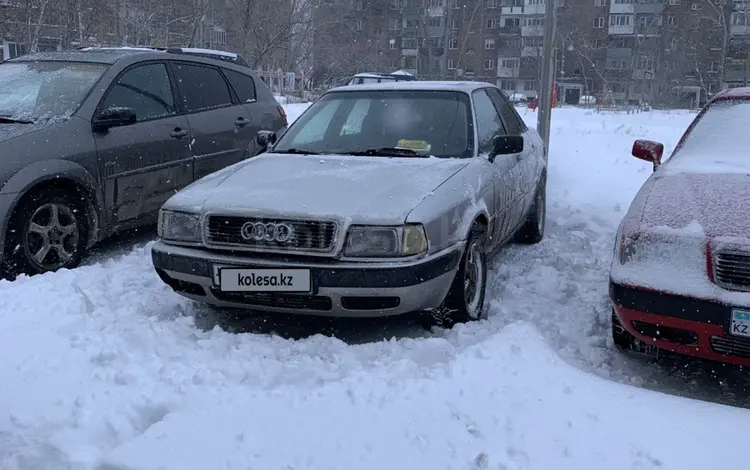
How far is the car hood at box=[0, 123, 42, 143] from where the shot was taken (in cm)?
455

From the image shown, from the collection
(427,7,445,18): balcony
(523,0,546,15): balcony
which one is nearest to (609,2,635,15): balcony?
(523,0,546,15): balcony

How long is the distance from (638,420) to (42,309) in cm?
309

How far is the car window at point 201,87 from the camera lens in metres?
6.12

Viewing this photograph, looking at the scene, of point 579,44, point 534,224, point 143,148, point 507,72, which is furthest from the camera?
point 507,72

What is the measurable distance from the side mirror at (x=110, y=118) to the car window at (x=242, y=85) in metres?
1.77

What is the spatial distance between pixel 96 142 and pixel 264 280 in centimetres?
236

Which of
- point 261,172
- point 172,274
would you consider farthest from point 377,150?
point 172,274

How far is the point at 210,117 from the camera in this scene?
629 cm

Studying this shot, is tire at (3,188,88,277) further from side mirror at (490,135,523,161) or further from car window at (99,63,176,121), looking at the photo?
side mirror at (490,135,523,161)

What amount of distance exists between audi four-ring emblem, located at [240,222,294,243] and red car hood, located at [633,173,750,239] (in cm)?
173

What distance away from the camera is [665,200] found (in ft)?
11.4

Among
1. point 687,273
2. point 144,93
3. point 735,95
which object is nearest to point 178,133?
point 144,93

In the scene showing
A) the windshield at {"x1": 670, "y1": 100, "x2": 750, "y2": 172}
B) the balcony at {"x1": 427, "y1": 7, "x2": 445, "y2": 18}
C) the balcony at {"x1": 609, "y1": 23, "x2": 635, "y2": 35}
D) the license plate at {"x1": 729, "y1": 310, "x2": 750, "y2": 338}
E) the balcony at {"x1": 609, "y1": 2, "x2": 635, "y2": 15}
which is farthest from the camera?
the balcony at {"x1": 609, "y1": 2, "x2": 635, "y2": 15}

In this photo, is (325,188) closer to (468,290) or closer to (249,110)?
(468,290)
